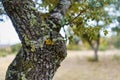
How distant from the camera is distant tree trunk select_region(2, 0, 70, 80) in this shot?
18.3 ft

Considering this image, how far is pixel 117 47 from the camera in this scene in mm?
36688

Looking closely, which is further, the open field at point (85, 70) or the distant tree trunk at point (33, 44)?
the open field at point (85, 70)

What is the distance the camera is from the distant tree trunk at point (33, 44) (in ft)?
18.3

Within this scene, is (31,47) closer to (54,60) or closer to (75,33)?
(54,60)

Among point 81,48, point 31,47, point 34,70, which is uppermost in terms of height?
point 31,47

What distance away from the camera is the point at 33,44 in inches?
221

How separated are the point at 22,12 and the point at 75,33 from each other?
5.53 feet

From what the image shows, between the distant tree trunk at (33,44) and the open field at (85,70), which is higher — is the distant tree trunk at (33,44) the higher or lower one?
the higher one

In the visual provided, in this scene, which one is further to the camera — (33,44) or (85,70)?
(85,70)

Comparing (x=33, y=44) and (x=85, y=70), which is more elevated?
(x=33, y=44)

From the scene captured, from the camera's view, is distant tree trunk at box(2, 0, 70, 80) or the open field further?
the open field

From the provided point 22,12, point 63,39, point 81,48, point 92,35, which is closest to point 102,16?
point 92,35

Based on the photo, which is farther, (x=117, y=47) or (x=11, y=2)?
(x=117, y=47)

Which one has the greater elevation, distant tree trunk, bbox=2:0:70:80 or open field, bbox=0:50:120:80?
distant tree trunk, bbox=2:0:70:80
